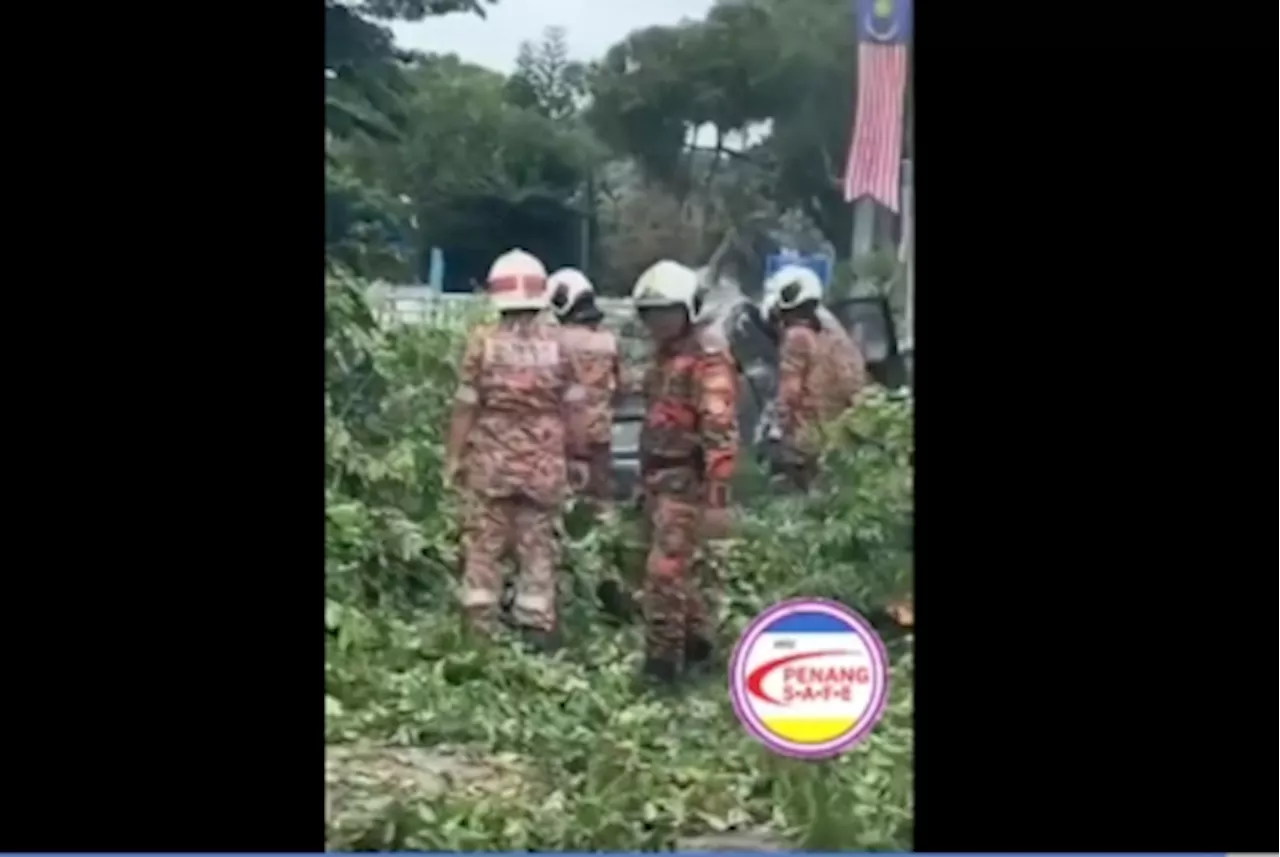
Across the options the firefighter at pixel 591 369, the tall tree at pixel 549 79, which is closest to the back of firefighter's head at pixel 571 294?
the firefighter at pixel 591 369

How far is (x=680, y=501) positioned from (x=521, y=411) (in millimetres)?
318

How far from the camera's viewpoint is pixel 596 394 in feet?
10.3

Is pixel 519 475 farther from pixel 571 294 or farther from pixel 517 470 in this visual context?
pixel 571 294

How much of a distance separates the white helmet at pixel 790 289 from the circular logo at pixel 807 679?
1.69ft

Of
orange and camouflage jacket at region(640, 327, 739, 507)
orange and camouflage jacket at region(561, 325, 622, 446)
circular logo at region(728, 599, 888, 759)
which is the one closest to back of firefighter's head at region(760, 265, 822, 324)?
orange and camouflage jacket at region(640, 327, 739, 507)

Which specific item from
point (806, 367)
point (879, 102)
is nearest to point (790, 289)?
point (806, 367)

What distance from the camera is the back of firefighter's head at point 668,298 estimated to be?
3.12 m

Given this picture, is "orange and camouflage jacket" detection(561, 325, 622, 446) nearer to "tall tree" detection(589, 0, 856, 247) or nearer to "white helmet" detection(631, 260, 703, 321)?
"white helmet" detection(631, 260, 703, 321)

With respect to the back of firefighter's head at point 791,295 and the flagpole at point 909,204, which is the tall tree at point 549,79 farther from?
the flagpole at point 909,204

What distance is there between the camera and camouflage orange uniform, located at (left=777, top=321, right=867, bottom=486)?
123 inches
